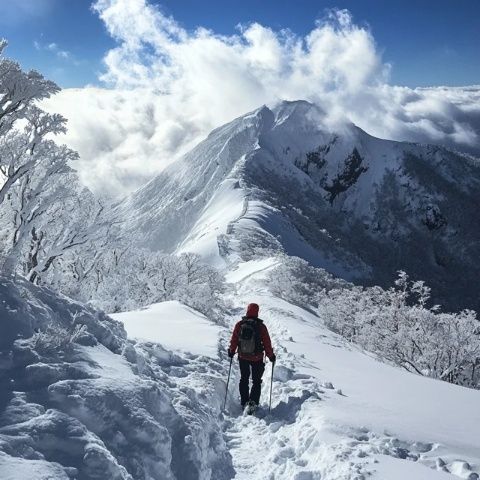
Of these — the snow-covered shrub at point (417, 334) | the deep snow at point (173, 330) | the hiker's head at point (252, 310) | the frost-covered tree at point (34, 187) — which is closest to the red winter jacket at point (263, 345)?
the hiker's head at point (252, 310)

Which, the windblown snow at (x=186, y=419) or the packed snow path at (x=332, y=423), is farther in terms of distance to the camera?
the packed snow path at (x=332, y=423)

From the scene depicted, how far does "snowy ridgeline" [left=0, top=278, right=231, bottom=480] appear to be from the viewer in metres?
6.27

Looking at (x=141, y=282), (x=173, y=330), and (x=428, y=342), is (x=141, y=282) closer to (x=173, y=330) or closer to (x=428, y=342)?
(x=428, y=342)

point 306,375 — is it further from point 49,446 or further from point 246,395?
point 49,446

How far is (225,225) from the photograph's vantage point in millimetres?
128875

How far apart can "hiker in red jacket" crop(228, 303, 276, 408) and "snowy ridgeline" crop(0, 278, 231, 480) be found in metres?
1.91

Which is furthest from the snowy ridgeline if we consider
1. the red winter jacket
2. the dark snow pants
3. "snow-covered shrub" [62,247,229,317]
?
"snow-covered shrub" [62,247,229,317]

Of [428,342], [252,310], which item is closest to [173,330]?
[252,310]

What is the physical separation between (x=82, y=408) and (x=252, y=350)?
5.60 meters

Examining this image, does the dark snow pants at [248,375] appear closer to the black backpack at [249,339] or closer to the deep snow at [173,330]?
the black backpack at [249,339]

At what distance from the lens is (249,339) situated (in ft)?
40.0

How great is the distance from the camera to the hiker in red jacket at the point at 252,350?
12.2 m

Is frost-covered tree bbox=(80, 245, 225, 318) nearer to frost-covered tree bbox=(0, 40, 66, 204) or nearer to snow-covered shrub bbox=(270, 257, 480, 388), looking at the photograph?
snow-covered shrub bbox=(270, 257, 480, 388)

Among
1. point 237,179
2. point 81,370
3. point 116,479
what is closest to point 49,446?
point 116,479
